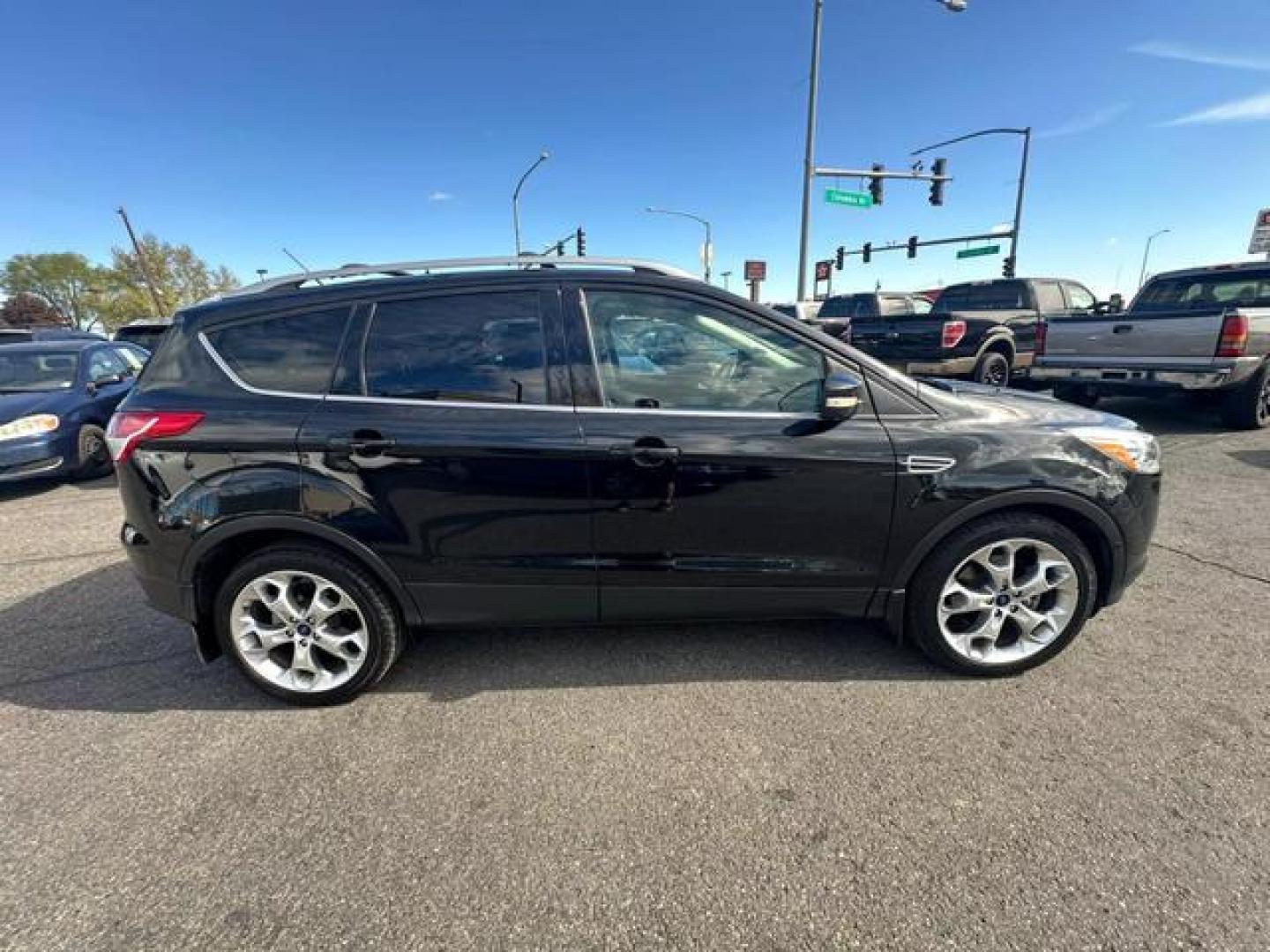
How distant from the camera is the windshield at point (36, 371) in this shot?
6.27 metres

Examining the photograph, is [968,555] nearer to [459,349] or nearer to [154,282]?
[459,349]

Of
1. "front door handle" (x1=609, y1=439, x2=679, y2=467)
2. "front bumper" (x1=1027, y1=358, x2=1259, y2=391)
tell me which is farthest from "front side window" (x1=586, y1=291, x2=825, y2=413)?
"front bumper" (x1=1027, y1=358, x2=1259, y2=391)

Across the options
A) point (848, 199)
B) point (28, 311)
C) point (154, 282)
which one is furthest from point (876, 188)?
point (28, 311)

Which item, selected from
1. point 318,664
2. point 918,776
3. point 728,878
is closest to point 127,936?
point 318,664

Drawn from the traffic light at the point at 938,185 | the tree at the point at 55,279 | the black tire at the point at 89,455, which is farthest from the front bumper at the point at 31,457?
the tree at the point at 55,279

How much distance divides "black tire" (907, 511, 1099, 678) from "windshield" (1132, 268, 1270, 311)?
709cm

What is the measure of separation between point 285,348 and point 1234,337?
859 centimetres

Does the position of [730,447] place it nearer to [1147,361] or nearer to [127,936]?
[127,936]

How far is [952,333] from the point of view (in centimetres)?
835

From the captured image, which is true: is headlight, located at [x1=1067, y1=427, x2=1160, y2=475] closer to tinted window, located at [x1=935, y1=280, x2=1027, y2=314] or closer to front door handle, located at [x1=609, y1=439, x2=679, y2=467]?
front door handle, located at [x1=609, y1=439, x2=679, y2=467]

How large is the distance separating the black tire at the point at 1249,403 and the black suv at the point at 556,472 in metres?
6.25

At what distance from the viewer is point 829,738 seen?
7.54 feet

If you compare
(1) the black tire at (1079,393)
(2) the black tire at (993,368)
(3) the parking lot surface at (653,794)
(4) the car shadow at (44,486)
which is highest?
(2) the black tire at (993,368)

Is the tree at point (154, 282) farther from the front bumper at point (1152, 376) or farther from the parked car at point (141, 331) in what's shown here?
the front bumper at point (1152, 376)
